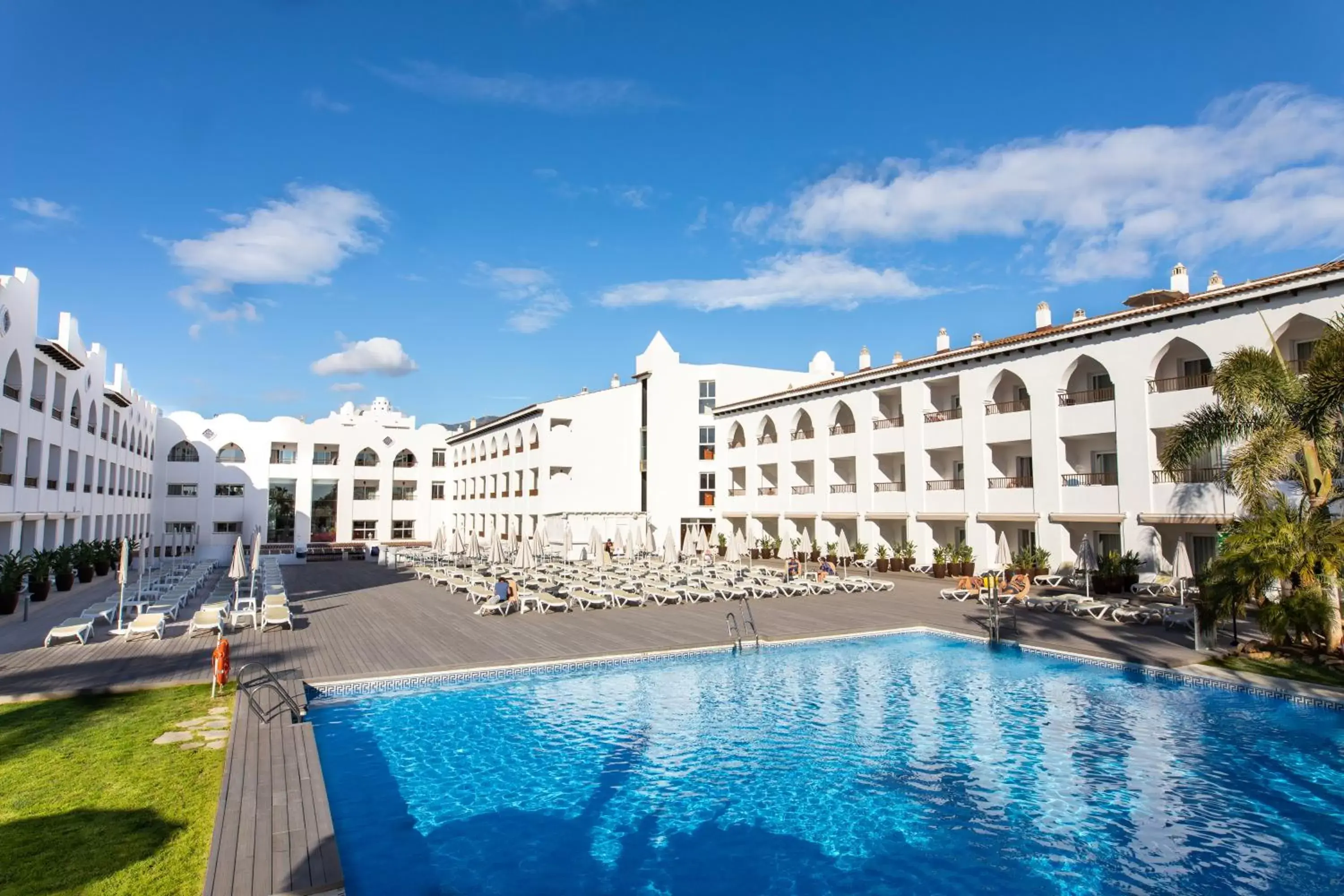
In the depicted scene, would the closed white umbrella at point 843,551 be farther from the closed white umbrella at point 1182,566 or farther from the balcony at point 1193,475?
the closed white umbrella at point 1182,566

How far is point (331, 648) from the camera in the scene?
600 inches

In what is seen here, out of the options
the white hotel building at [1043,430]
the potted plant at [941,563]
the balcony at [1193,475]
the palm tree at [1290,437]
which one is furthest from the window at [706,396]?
the palm tree at [1290,437]

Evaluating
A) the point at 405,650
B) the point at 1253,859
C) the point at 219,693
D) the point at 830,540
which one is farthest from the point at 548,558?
the point at 1253,859

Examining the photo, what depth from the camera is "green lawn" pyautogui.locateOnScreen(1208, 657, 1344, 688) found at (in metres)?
12.3

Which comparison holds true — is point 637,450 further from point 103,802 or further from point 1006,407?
point 103,802

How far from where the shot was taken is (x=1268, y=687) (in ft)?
40.5

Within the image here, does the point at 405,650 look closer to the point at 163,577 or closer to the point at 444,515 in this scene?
the point at 163,577

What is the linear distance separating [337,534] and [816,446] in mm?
36773

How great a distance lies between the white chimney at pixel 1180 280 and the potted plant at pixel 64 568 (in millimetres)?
38311

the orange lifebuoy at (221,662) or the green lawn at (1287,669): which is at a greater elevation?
the orange lifebuoy at (221,662)

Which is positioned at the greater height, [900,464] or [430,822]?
[900,464]

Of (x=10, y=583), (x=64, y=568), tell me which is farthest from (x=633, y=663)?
(x=64, y=568)

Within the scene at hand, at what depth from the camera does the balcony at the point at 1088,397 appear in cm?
2441

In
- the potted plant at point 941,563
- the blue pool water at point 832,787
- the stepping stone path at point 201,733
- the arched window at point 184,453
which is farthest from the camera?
the arched window at point 184,453
